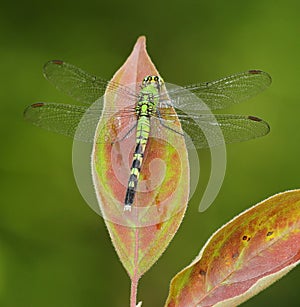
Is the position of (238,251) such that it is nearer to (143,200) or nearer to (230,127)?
(143,200)

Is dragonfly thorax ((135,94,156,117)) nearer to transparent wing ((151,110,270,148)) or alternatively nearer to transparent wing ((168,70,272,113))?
transparent wing ((151,110,270,148))

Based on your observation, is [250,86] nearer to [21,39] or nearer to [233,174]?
[233,174]

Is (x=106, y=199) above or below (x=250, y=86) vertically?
below

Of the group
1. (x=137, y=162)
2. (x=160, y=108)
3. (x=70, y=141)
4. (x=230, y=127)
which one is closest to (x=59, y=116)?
(x=160, y=108)

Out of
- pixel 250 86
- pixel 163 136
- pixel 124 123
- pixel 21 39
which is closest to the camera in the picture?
pixel 163 136

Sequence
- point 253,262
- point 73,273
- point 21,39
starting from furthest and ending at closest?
point 21,39, point 73,273, point 253,262

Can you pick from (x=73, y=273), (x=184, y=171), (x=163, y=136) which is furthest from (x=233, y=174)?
(x=184, y=171)

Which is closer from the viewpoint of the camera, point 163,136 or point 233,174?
point 163,136

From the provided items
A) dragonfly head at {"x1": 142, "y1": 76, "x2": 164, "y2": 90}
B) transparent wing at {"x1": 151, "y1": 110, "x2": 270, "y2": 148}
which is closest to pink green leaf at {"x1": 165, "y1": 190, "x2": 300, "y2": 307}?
dragonfly head at {"x1": 142, "y1": 76, "x2": 164, "y2": 90}
